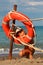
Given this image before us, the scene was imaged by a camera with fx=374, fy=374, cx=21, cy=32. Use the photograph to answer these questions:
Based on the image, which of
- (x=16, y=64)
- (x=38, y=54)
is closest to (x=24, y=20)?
(x=16, y=64)

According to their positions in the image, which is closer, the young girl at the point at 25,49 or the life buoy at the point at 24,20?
the life buoy at the point at 24,20

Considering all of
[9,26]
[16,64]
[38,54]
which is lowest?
[38,54]

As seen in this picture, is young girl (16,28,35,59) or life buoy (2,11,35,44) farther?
young girl (16,28,35,59)

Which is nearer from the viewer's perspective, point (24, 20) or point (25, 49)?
point (24, 20)

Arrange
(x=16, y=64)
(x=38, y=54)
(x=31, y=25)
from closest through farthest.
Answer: (x=16, y=64)
(x=31, y=25)
(x=38, y=54)

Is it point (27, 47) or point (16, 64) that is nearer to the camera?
point (16, 64)

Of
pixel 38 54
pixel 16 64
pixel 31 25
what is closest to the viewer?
pixel 16 64

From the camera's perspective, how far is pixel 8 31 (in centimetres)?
1412

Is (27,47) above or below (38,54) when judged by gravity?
above

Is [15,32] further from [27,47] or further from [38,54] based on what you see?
[38,54]

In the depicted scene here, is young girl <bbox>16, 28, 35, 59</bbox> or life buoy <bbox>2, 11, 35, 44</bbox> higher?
life buoy <bbox>2, 11, 35, 44</bbox>

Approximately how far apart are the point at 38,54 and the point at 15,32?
21.7ft

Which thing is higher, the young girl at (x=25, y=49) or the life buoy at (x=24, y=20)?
the life buoy at (x=24, y=20)

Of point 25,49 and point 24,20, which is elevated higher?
point 24,20
